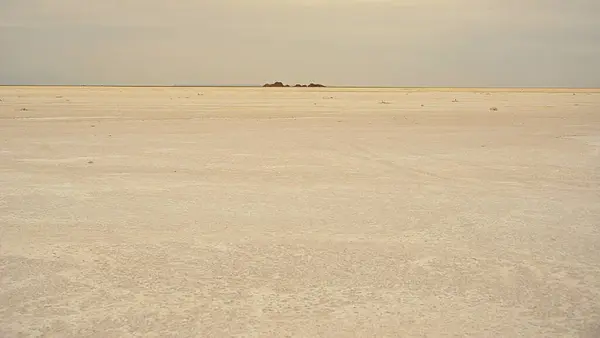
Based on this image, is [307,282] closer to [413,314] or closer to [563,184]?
[413,314]

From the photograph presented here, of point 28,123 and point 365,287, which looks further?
point 28,123

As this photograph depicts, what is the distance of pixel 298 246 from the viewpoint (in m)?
4.51

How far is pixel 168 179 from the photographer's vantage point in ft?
23.9

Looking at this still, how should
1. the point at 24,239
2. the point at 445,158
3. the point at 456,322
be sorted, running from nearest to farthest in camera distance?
the point at 456,322 < the point at 24,239 < the point at 445,158

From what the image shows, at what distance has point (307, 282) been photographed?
373 cm

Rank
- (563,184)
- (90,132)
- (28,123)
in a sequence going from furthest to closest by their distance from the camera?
(28,123) → (90,132) → (563,184)

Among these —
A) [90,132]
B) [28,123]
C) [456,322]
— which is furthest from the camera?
[28,123]

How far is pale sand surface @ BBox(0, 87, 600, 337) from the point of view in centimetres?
318

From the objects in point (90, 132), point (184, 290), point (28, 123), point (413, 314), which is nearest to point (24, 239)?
point (184, 290)

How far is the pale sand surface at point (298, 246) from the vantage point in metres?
3.18

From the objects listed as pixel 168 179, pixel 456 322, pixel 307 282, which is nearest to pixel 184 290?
pixel 307 282

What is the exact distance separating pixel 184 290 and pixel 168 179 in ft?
12.7

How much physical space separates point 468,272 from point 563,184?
3.81 m

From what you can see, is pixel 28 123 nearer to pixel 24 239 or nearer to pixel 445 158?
pixel 445 158
